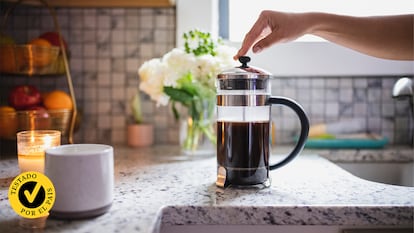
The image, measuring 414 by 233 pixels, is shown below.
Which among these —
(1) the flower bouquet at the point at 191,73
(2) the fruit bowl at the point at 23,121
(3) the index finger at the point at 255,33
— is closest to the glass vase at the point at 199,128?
(1) the flower bouquet at the point at 191,73

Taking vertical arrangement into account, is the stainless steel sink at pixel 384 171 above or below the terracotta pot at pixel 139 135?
below

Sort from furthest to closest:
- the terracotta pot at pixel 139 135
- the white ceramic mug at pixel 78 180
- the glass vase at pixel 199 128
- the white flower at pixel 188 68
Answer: the terracotta pot at pixel 139 135, the glass vase at pixel 199 128, the white flower at pixel 188 68, the white ceramic mug at pixel 78 180

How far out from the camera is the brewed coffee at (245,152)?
68cm

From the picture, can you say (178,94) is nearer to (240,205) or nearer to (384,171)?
(240,205)

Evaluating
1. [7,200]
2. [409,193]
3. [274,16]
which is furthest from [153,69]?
[409,193]

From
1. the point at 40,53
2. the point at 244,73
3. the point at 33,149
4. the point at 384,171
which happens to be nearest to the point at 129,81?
the point at 40,53

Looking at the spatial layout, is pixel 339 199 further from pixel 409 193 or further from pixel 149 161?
pixel 149 161

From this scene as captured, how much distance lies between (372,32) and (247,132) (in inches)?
12.6

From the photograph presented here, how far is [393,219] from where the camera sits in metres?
0.58

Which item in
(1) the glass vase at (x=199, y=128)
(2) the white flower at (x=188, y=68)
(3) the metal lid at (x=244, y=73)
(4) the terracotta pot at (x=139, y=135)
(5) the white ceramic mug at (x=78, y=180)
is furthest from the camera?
(4) the terracotta pot at (x=139, y=135)

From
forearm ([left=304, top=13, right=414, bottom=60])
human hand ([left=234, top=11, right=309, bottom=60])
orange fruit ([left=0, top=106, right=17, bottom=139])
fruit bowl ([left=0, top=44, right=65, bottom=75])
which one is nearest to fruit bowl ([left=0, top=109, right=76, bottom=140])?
orange fruit ([left=0, top=106, right=17, bottom=139])

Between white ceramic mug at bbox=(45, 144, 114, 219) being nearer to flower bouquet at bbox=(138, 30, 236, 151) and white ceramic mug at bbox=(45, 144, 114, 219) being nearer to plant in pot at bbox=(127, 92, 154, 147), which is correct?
flower bouquet at bbox=(138, 30, 236, 151)

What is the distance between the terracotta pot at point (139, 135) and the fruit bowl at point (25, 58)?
12.6 inches

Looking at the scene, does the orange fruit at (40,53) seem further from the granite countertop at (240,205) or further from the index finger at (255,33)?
the index finger at (255,33)
